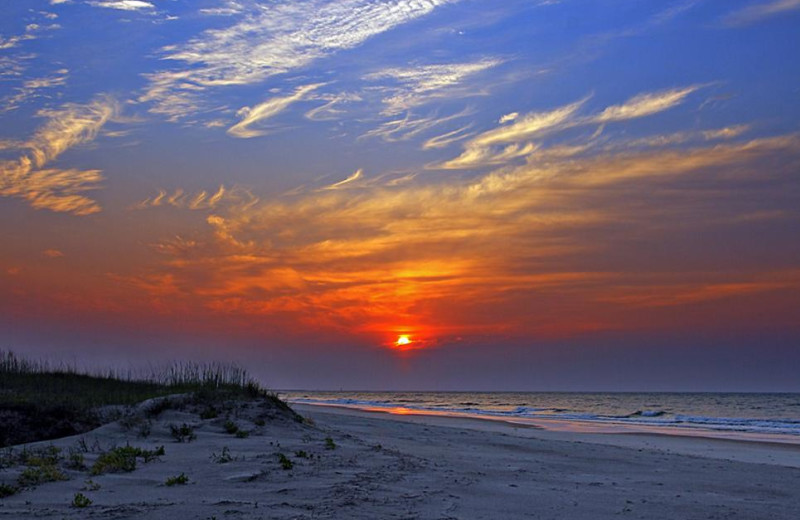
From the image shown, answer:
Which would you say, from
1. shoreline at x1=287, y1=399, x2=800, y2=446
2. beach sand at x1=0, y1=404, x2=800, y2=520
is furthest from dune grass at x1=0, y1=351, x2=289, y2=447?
shoreline at x1=287, y1=399, x2=800, y2=446

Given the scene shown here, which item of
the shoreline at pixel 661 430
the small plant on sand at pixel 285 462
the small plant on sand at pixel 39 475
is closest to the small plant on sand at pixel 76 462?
the small plant on sand at pixel 39 475

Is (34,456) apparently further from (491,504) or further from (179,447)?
(491,504)

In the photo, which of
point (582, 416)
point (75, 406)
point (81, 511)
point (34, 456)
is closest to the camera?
point (81, 511)

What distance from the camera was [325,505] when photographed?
8.28 m

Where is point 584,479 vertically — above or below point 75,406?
below

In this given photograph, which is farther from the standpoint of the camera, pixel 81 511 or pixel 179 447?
pixel 179 447

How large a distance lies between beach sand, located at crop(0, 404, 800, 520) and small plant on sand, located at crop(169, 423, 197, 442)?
0.46ft

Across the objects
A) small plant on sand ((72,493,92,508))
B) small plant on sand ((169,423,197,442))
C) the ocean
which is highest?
small plant on sand ((169,423,197,442))

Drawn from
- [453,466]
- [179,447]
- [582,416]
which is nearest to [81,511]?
[179,447]

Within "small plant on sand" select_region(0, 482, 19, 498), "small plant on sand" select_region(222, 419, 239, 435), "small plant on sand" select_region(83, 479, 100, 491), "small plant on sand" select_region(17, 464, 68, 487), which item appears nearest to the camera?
"small plant on sand" select_region(0, 482, 19, 498)

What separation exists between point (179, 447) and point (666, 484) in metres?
8.49

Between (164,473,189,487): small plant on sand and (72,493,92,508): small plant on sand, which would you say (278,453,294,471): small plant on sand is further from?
(72,493,92,508): small plant on sand

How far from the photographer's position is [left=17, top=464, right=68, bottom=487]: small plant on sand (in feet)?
29.9

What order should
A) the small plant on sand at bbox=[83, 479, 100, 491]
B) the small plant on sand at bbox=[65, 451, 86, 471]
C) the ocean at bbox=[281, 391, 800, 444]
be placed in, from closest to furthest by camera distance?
the small plant on sand at bbox=[83, 479, 100, 491], the small plant on sand at bbox=[65, 451, 86, 471], the ocean at bbox=[281, 391, 800, 444]
